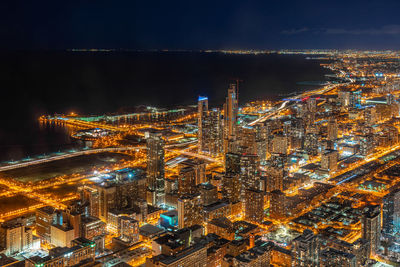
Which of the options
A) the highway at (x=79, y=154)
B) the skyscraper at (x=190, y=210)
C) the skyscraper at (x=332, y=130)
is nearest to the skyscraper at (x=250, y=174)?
the skyscraper at (x=190, y=210)

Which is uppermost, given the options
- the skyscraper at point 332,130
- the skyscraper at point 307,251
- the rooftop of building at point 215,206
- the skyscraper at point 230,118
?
the skyscraper at point 230,118

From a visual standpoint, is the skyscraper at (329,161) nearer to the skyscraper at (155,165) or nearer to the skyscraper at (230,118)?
the skyscraper at (230,118)

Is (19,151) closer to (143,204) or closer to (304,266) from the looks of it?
(143,204)

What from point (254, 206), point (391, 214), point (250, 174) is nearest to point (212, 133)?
point (250, 174)

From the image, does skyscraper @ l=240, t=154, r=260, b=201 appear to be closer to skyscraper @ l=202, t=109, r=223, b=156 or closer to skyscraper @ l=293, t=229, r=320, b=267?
skyscraper @ l=202, t=109, r=223, b=156

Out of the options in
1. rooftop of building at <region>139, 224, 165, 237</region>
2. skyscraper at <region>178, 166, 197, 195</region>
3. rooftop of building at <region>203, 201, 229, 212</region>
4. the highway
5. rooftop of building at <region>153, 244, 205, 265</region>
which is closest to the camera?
rooftop of building at <region>153, 244, 205, 265</region>

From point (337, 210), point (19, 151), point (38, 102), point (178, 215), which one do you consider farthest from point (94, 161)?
point (38, 102)

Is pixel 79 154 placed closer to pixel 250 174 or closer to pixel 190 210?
pixel 250 174

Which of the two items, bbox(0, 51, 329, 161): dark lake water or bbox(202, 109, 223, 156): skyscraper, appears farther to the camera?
bbox(0, 51, 329, 161): dark lake water

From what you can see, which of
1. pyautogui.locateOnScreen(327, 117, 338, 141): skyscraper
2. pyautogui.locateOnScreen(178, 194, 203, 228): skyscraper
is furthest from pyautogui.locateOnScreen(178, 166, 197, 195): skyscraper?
pyautogui.locateOnScreen(327, 117, 338, 141): skyscraper

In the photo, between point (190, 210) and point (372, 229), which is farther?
point (190, 210)

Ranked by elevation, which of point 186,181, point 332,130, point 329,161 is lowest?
point 186,181
